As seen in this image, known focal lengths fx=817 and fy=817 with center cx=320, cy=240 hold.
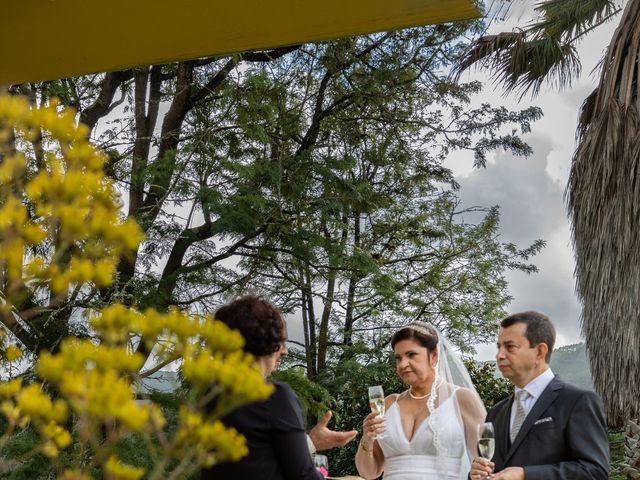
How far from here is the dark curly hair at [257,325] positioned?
223 centimetres

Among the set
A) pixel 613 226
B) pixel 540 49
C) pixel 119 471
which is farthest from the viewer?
pixel 540 49

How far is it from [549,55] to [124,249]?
995 centimetres

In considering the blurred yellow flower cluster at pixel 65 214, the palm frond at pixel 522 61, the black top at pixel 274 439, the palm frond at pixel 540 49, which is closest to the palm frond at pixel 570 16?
the palm frond at pixel 540 49

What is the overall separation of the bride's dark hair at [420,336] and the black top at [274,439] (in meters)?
1.64

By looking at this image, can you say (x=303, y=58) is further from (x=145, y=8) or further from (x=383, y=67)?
(x=145, y=8)

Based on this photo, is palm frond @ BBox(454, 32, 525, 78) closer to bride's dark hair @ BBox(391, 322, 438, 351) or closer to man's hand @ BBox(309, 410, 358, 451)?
bride's dark hair @ BBox(391, 322, 438, 351)

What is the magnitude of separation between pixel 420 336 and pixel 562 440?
940 mm

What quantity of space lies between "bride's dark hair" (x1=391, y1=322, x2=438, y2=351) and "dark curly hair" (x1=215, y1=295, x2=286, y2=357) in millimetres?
1550

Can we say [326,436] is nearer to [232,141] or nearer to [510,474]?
[510,474]

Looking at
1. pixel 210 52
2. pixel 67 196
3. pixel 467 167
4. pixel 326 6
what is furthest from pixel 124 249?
pixel 467 167

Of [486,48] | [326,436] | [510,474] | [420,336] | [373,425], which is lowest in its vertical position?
[510,474]

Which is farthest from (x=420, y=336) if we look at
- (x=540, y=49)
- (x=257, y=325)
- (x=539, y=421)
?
(x=540, y=49)

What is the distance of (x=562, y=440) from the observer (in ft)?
9.64

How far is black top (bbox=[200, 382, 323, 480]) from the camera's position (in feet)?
6.97
